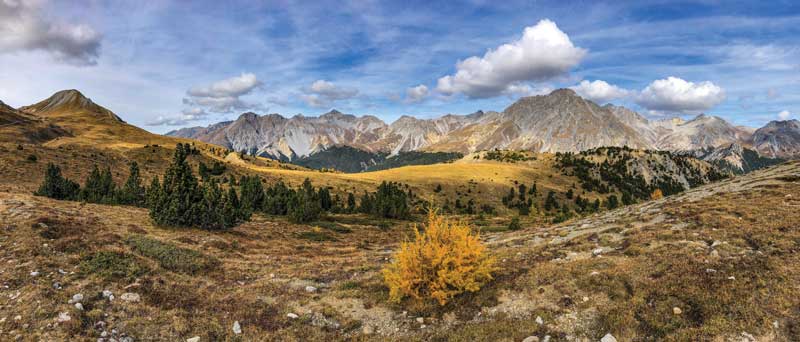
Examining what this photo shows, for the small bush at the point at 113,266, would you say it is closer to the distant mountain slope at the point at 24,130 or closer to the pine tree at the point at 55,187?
the pine tree at the point at 55,187

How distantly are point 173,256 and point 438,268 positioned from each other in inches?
586

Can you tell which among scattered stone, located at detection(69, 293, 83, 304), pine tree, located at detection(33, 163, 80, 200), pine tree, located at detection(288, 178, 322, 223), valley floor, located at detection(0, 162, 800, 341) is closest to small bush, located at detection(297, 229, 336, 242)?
pine tree, located at detection(288, 178, 322, 223)

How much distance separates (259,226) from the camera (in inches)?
1556

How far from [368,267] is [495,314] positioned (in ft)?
32.9

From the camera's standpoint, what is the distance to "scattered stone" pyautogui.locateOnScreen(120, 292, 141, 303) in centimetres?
1377

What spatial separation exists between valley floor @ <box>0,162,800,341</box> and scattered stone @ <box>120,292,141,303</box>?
60mm

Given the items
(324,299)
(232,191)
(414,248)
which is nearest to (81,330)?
(324,299)

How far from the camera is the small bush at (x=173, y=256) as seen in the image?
18.6m

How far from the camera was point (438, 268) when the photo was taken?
1502 centimetres

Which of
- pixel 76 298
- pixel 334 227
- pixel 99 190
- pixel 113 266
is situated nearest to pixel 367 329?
pixel 76 298

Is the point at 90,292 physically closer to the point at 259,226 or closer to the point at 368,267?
the point at 368,267

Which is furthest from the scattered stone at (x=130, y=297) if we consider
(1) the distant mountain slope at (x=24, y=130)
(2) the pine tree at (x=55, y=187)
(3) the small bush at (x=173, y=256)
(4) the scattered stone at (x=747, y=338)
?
(1) the distant mountain slope at (x=24, y=130)

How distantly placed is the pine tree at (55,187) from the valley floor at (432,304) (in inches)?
747

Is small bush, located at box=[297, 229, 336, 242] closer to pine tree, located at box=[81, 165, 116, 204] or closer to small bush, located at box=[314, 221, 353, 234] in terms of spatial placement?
small bush, located at box=[314, 221, 353, 234]
